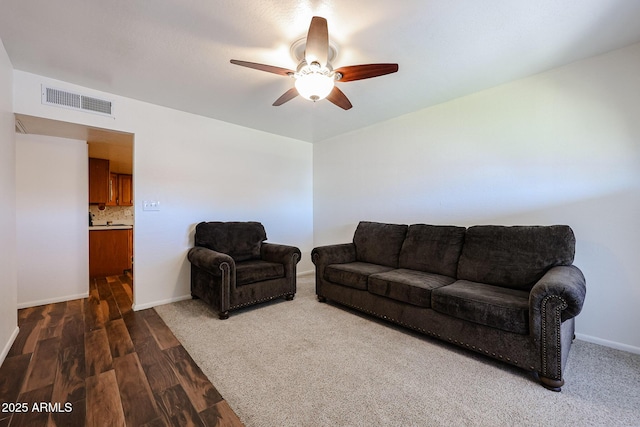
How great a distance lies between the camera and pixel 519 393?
1.63 meters

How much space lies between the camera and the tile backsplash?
17.3 feet

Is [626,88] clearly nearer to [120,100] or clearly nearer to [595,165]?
[595,165]

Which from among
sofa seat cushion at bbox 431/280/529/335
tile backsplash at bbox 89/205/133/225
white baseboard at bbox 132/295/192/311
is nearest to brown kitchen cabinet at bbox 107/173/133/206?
tile backsplash at bbox 89/205/133/225

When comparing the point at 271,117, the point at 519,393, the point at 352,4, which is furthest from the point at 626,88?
the point at 271,117

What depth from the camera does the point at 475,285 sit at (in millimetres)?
2322

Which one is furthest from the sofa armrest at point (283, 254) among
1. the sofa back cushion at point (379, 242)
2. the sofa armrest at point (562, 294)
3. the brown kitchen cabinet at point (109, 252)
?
the brown kitchen cabinet at point (109, 252)

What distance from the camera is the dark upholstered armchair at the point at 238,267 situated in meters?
2.75

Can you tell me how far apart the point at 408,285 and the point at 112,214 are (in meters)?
5.97

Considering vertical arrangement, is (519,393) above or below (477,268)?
below

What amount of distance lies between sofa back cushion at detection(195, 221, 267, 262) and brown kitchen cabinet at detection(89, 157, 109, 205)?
2.56 m

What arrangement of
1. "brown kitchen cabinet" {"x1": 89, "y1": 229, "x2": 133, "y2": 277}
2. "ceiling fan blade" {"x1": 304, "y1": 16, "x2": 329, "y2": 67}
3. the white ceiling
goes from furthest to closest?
"brown kitchen cabinet" {"x1": 89, "y1": 229, "x2": 133, "y2": 277} → the white ceiling → "ceiling fan blade" {"x1": 304, "y1": 16, "x2": 329, "y2": 67}

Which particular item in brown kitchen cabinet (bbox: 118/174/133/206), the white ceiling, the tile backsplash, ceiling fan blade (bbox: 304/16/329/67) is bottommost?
the tile backsplash

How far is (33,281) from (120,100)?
93.8 inches

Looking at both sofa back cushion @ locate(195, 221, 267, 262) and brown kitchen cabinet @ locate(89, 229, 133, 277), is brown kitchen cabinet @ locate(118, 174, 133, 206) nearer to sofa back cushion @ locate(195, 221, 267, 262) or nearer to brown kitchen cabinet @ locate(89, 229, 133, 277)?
brown kitchen cabinet @ locate(89, 229, 133, 277)
